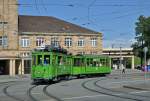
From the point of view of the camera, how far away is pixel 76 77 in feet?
184

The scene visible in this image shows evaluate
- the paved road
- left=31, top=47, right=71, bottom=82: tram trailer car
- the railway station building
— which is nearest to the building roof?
the railway station building

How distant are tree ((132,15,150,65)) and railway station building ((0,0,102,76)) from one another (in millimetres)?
15129

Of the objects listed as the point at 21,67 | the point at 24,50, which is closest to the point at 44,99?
the point at 21,67

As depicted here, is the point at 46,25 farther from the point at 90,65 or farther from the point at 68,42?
the point at 90,65

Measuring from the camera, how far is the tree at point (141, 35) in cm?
10412

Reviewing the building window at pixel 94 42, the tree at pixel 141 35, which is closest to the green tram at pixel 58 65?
the building window at pixel 94 42

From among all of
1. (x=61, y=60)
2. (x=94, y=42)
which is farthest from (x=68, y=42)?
(x=61, y=60)

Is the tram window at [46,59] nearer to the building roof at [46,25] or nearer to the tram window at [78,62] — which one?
the tram window at [78,62]

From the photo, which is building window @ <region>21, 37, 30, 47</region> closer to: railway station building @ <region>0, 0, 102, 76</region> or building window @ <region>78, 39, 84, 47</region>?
railway station building @ <region>0, 0, 102, 76</region>

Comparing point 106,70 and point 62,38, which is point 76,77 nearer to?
point 106,70

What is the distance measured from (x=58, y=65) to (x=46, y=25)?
165 ft

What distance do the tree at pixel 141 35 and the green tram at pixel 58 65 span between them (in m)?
47.9

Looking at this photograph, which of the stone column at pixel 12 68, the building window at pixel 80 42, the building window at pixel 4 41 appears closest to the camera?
the stone column at pixel 12 68

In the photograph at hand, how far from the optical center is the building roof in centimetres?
8821
